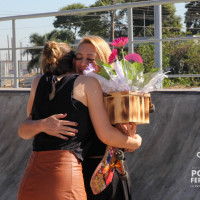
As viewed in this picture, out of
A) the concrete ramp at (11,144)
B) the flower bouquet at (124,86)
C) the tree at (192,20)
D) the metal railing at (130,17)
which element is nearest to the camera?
the flower bouquet at (124,86)

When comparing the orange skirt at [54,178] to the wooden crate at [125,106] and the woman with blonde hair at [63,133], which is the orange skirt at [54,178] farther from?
the wooden crate at [125,106]

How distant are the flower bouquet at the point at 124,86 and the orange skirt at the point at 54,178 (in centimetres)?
37

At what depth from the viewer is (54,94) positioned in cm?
263

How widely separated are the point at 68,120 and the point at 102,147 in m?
0.33

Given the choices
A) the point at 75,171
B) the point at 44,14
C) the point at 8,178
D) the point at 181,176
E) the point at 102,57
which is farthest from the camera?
the point at 44,14

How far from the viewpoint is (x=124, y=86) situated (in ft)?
8.71

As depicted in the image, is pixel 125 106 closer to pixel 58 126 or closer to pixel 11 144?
pixel 58 126

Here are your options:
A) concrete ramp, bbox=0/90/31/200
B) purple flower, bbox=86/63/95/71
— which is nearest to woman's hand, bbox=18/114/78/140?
purple flower, bbox=86/63/95/71

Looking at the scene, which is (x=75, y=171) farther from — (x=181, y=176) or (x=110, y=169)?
(x=181, y=176)

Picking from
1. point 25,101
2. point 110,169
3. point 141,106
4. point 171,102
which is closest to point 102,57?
point 141,106

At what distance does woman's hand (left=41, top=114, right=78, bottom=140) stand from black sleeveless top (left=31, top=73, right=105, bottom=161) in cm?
3

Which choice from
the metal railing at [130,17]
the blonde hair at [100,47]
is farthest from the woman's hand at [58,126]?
the metal railing at [130,17]

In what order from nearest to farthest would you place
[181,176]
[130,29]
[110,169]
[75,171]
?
[75,171], [110,169], [181,176], [130,29]

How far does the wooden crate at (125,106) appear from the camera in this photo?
265 cm
